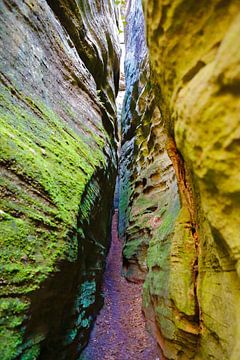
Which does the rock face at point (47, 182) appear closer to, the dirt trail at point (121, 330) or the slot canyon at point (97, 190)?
the slot canyon at point (97, 190)

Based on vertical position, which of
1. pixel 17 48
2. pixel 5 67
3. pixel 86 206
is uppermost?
pixel 17 48

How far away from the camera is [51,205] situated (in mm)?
4090

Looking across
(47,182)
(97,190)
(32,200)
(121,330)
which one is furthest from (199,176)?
(121,330)

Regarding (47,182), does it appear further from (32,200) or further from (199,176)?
(199,176)

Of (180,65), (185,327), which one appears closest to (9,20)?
(180,65)

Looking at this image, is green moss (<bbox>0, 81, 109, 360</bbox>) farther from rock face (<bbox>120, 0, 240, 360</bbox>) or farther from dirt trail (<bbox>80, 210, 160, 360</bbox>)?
dirt trail (<bbox>80, 210, 160, 360</bbox>)

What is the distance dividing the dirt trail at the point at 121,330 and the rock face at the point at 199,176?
44cm

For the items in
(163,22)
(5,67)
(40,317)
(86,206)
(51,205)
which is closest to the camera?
(163,22)

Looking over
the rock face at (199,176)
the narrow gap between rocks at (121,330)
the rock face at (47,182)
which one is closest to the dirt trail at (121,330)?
the narrow gap between rocks at (121,330)

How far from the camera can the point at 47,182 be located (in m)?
4.17

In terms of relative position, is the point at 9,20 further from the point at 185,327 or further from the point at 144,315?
the point at 144,315

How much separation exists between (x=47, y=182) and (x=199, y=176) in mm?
2514

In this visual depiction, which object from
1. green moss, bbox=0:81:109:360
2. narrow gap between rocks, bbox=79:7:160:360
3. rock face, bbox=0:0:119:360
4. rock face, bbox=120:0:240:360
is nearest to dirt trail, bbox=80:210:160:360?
narrow gap between rocks, bbox=79:7:160:360

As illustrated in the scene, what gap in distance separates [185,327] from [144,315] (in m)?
2.80
